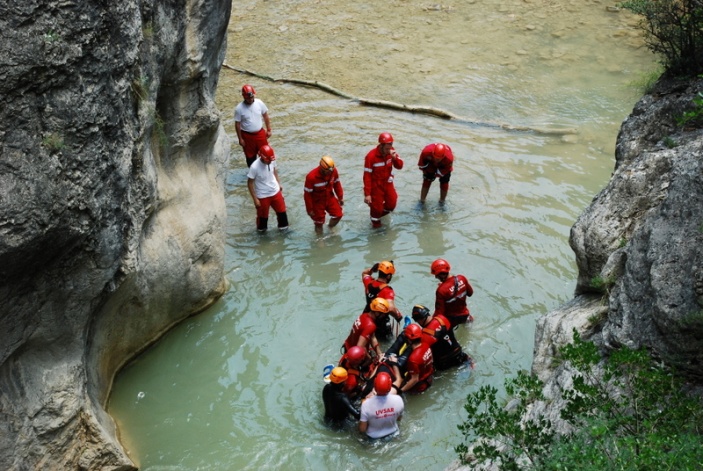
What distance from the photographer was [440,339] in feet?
30.0

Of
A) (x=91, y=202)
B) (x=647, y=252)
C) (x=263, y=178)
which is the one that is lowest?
(x=263, y=178)

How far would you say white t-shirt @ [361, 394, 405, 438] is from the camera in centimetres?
820

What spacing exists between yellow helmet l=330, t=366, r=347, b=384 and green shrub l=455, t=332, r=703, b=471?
7.35ft

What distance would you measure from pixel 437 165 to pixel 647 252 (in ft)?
20.5

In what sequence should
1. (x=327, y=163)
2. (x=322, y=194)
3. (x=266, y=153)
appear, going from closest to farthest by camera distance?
(x=327, y=163) → (x=266, y=153) → (x=322, y=194)

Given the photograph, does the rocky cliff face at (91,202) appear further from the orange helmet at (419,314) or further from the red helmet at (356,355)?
the orange helmet at (419,314)

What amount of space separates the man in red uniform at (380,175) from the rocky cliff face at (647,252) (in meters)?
3.93

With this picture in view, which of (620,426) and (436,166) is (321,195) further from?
(620,426)

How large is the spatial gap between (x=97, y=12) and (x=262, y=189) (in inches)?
219

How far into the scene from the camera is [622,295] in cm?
679

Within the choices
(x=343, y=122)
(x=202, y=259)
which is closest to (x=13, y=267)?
→ (x=202, y=259)

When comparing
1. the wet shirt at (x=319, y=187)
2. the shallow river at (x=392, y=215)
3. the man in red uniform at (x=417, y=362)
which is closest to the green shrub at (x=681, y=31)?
the shallow river at (x=392, y=215)

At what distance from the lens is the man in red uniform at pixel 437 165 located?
1246 centimetres

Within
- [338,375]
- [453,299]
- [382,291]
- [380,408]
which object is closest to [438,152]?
[453,299]
